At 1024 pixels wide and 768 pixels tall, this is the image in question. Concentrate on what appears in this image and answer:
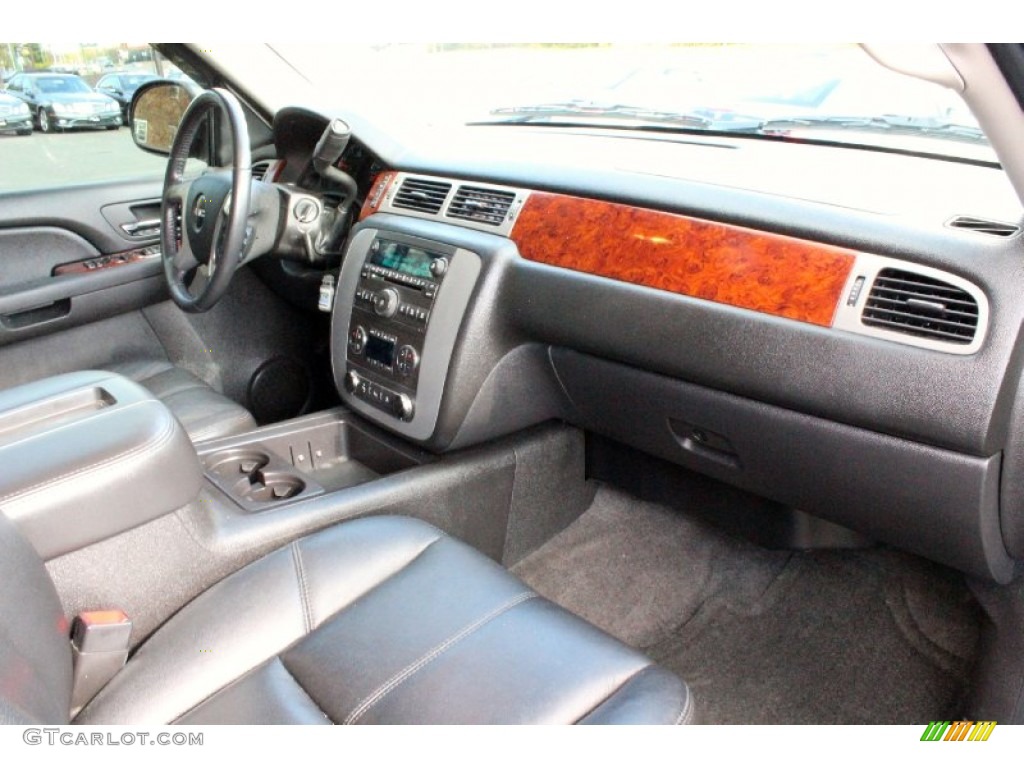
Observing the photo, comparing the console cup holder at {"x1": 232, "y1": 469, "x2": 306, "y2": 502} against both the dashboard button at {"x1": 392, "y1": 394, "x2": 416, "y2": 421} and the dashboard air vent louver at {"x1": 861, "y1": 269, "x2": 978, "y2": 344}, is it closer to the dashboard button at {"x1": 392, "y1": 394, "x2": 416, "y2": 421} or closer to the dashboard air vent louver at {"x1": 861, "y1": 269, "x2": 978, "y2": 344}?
the dashboard button at {"x1": 392, "y1": 394, "x2": 416, "y2": 421}

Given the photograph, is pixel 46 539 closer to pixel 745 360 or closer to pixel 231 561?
pixel 231 561

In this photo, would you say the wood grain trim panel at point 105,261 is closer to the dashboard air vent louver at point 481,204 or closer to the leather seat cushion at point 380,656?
the dashboard air vent louver at point 481,204

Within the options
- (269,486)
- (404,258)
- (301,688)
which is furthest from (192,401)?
(301,688)

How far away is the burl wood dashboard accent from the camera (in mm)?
1358

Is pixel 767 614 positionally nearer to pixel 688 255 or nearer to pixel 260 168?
pixel 688 255

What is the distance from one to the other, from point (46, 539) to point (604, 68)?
5.77 feet

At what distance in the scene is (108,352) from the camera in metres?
2.46

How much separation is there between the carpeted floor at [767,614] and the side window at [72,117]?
1667mm

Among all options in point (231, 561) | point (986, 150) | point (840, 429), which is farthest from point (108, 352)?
point (986, 150)

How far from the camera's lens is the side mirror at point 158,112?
2424 millimetres

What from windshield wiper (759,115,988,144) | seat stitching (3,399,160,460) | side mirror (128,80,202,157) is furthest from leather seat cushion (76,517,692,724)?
side mirror (128,80,202,157)

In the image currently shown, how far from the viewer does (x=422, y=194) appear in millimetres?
2037

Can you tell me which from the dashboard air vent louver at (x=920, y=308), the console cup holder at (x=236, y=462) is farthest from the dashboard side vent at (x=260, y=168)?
the dashboard air vent louver at (x=920, y=308)

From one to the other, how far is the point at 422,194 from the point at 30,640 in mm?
1342
